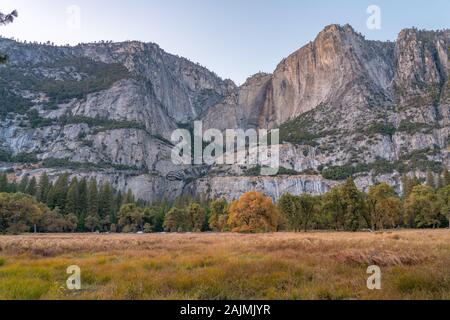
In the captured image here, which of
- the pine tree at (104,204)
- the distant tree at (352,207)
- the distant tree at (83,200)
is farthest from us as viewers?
the pine tree at (104,204)

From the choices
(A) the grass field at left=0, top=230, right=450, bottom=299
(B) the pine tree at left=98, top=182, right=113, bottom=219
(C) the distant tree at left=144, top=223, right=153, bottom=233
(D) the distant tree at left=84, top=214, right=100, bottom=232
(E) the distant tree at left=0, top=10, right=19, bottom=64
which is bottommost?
(C) the distant tree at left=144, top=223, right=153, bottom=233

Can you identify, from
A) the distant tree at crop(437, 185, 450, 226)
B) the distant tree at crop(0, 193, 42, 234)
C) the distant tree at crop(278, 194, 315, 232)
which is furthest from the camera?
the distant tree at crop(278, 194, 315, 232)

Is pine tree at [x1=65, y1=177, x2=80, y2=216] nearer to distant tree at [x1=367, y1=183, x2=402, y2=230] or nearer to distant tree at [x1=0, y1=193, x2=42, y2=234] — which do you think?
distant tree at [x1=0, y1=193, x2=42, y2=234]

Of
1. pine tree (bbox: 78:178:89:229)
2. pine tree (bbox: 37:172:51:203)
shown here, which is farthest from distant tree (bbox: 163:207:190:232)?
pine tree (bbox: 37:172:51:203)

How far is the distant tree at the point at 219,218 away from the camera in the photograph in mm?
84250

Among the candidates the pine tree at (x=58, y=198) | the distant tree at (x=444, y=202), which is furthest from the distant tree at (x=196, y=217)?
the distant tree at (x=444, y=202)

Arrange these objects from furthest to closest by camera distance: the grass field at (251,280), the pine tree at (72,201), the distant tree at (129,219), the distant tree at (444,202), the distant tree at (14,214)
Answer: the distant tree at (129,219), the pine tree at (72,201), the distant tree at (444,202), the distant tree at (14,214), the grass field at (251,280)

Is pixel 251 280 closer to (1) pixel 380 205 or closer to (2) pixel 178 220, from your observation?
(1) pixel 380 205

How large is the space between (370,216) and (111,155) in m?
162

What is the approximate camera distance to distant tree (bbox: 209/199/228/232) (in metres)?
84.2

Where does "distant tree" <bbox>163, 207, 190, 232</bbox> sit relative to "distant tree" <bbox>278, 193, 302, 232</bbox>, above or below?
below

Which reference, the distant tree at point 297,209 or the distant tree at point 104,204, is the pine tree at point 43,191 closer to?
the distant tree at point 104,204
